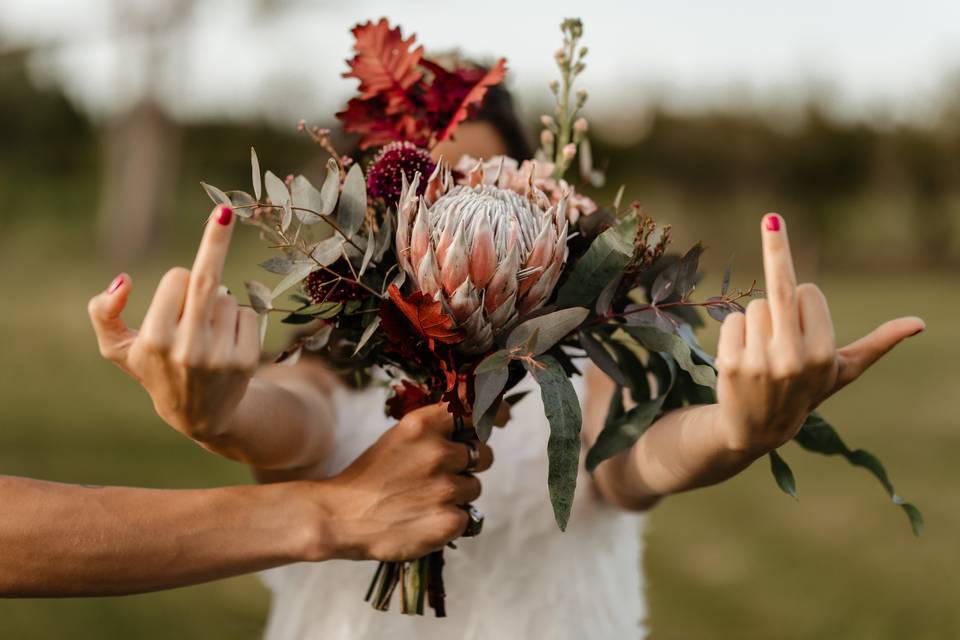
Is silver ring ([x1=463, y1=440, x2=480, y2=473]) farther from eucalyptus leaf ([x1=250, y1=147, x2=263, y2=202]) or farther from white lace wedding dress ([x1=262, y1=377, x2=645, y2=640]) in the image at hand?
eucalyptus leaf ([x1=250, y1=147, x2=263, y2=202])

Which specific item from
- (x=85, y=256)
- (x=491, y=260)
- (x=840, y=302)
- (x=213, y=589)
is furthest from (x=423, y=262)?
(x=85, y=256)

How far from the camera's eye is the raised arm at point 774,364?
959 millimetres

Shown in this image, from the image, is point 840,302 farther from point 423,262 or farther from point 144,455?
point 423,262

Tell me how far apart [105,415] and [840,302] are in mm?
8654

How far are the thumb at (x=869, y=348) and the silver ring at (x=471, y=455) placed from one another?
53 centimetres

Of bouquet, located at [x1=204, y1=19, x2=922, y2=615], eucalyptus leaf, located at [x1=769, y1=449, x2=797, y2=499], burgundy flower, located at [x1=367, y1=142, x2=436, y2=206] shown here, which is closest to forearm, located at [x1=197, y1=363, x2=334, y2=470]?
bouquet, located at [x1=204, y1=19, x2=922, y2=615]

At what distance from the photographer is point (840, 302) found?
37.7ft

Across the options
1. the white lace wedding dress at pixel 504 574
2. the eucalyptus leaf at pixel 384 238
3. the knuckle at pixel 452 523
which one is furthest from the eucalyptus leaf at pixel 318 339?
the white lace wedding dress at pixel 504 574

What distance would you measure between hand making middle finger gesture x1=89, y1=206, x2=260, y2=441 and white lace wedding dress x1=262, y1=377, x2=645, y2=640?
70 centimetres

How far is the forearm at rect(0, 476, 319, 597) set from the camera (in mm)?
1212

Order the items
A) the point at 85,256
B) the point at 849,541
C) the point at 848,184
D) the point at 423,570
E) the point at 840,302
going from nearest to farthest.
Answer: the point at 423,570
the point at 849,541
the point at 840,302
the point at 85,256
the point at 848,184

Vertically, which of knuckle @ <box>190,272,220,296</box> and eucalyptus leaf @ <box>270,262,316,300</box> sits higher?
knuckle @ <box>190,272,220,296</box>

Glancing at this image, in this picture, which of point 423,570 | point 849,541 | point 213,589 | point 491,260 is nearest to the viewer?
point 491,260

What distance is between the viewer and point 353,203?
1.13 meters
